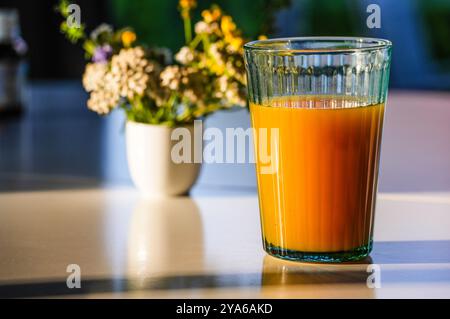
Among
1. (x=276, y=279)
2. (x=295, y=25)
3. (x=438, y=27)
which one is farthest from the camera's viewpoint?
(x=438, y=27)

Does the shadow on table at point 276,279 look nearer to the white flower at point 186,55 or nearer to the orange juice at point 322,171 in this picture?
the orange juice at point 322,171

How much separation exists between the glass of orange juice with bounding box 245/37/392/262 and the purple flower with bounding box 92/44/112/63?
0.35 meters

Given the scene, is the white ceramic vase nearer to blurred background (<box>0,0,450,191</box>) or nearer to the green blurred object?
blurred background (<box>0,0,450,191</box>)

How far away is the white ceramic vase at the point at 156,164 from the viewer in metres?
1.19

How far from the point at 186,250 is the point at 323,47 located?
0.27 metres

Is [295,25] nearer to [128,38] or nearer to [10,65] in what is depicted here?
[10,65]

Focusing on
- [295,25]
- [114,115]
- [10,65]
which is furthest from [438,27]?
[10,65]

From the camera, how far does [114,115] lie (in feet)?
6.37

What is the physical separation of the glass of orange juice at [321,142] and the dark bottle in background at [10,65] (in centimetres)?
103

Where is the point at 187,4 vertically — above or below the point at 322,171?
above

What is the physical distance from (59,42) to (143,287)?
1931 millimetres

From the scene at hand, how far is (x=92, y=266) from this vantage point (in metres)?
0.91
